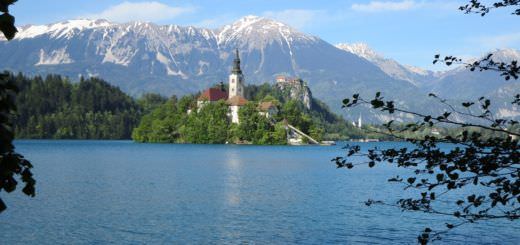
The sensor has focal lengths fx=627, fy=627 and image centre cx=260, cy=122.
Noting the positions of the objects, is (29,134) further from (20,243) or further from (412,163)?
(412,163)

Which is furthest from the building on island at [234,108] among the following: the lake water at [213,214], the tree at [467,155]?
the tree at [467,155]

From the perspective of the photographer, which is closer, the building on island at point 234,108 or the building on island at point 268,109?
the building on island at point 268,109

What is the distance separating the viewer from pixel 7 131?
546 centimetres

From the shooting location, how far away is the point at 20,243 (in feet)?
88.3

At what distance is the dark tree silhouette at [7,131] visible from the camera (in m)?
5.26

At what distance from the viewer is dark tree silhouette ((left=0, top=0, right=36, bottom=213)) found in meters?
5.26

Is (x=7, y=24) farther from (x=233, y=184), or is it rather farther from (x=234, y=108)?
(x=234, y=108)

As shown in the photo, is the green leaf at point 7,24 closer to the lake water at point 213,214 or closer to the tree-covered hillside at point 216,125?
the lake water at point 213,214

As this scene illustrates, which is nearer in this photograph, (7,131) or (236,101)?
(7,131)

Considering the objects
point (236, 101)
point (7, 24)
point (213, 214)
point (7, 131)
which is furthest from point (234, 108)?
point (7, 24)

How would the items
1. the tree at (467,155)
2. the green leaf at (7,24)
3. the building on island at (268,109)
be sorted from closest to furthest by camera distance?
the green leaf at (7,24) → the tree at (467,155) → the building on island at (268,109)

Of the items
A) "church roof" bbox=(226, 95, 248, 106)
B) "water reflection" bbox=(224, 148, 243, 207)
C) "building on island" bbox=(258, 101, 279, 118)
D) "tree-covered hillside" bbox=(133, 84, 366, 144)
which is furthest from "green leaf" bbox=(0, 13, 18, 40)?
"church roof" bbox=(226, 95, 248, 106)

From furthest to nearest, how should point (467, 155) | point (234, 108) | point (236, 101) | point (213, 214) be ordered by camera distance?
point (236, 101), point (234, 108), point (213, 214), point (467, 155)

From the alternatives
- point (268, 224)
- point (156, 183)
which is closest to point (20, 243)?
point (268, 224)
